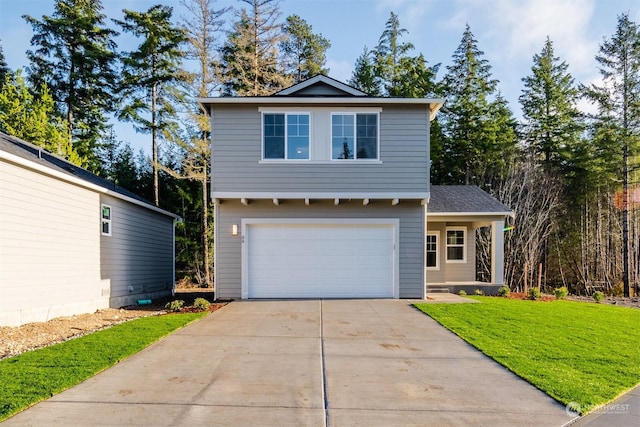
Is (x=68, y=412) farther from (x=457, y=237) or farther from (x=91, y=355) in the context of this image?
(x=457, y=237)

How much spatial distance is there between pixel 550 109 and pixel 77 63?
26682 mm

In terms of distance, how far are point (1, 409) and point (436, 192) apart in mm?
13754

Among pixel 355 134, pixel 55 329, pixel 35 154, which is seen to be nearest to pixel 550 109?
pixel 355 134

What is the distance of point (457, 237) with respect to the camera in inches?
Answer: 582

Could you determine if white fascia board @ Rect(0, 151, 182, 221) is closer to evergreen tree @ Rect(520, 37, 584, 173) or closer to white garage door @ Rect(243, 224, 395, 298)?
white garage door @ Rect(243, 224, 395, 298)

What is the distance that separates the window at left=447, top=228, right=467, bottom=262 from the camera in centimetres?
1468

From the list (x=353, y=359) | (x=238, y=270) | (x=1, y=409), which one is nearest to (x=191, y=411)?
(x=1, y=409)

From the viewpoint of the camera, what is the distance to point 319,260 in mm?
10828

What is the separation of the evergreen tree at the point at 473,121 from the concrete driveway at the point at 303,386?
1820cm

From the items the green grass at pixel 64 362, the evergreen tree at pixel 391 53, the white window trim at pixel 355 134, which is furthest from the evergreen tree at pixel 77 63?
the green grass at pixel 64 362

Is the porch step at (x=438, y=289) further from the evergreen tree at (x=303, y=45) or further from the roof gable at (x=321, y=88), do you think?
the evergreen tree at (x=303, y=45)

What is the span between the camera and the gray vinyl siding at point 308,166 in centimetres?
1056

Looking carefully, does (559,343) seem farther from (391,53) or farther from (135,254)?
(391,53)

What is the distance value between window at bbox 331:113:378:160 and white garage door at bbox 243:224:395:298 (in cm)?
192
